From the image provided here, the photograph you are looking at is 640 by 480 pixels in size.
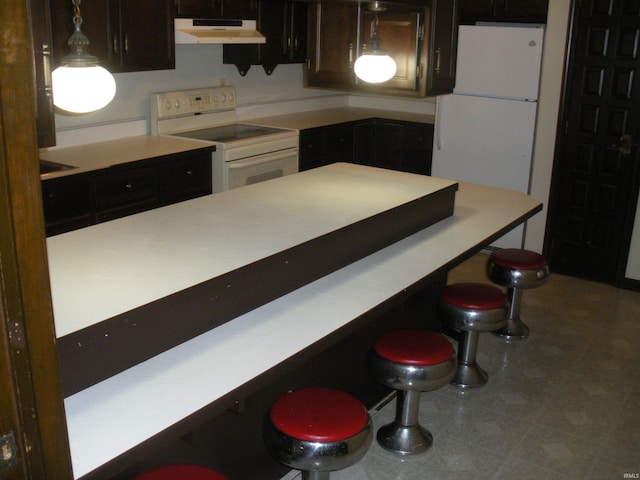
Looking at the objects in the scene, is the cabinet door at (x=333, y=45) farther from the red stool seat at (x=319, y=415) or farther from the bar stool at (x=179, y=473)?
the bar stool at (x=179, y=473)

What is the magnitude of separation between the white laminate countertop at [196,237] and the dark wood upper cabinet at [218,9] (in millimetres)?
1656

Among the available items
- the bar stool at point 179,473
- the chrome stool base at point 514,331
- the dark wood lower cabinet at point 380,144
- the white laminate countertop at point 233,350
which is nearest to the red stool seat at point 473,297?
the white laminate countertop at point 233,350

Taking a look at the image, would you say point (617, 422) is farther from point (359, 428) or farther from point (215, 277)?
point (215, 277)

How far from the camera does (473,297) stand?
3322 mm

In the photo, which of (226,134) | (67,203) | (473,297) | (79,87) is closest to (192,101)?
(226,134)

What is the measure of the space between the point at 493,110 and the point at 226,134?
2.00m

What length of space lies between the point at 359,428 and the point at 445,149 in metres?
3.72

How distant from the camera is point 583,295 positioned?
4824 millimetres

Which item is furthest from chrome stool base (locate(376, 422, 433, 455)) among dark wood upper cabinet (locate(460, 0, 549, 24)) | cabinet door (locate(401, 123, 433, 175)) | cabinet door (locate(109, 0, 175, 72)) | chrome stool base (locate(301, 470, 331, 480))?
dark wood upper cabinet (locate(460, 0, 549, 24))

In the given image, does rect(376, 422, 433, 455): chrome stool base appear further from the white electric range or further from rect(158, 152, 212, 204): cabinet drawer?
the white electric range

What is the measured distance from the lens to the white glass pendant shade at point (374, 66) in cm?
305

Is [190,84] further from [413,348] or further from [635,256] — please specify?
[635,256]

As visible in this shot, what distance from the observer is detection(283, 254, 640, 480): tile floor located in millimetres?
2898

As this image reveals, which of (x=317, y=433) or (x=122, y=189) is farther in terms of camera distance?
(x=122, y=189)
